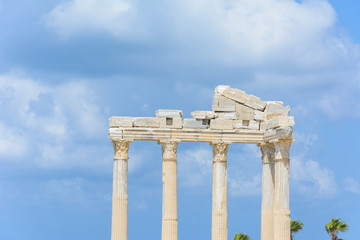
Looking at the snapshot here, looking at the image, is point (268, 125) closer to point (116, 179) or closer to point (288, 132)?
point (288, 132)

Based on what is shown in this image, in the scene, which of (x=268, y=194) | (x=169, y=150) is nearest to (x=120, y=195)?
(x=169, y=150)

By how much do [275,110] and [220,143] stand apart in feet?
14.1

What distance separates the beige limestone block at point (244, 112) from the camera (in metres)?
62.7

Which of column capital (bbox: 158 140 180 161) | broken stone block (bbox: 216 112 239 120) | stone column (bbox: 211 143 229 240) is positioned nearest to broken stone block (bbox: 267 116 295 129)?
broken stone block (bbox: 216 112 239 120)

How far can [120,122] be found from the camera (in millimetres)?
60688

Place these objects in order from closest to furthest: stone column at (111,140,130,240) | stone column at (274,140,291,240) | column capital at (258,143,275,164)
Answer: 1. stone column at (274,140,291,240)
2. stone column at (111,140,130,240)
3. column capital at (258,143,275,164)

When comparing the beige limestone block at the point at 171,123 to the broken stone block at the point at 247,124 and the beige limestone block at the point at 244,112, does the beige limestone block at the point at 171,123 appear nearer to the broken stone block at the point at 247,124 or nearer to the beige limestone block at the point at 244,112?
the broken stone block at the point at 247,124

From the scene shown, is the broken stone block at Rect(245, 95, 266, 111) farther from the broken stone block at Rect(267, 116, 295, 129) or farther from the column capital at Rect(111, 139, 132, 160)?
the column capital at Rect(111, 139, 132, 160)

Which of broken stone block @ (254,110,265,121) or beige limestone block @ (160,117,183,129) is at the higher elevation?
broken stone block @ (254,110,265,121)

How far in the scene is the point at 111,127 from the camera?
60.7m

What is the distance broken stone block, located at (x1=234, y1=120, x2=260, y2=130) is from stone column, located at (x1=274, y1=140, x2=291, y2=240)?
382cm

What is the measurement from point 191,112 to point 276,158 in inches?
270

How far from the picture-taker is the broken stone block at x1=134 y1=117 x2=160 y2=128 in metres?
60.9

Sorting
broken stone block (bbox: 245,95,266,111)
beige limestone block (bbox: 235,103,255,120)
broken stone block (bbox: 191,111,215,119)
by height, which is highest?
broken stone block (bbox: 245,95,266,111)
